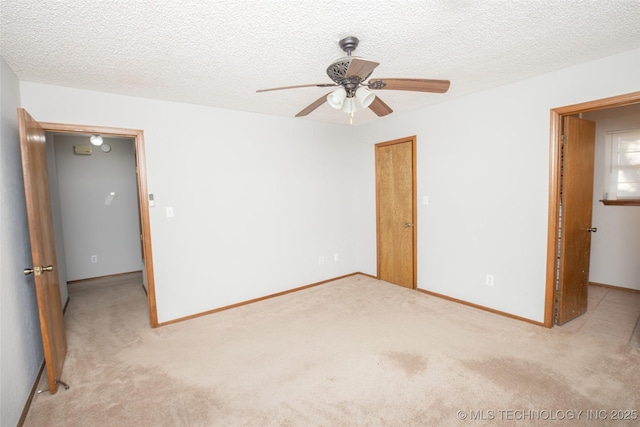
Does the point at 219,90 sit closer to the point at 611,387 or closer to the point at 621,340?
the point at 611,387

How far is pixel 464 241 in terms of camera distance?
341 centimetres

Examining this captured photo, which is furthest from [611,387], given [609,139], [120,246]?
[120,246]

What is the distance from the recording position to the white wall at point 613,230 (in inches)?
142

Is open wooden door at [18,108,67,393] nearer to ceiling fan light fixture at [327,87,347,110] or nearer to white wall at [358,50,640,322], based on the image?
→ ceiling fan light fixture at [327,87,347,110]

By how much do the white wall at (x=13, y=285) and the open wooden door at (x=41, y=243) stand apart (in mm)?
115

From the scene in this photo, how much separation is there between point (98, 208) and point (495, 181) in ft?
18.7

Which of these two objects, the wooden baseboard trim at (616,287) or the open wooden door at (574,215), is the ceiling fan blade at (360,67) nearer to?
the open wooden door at (574,215)

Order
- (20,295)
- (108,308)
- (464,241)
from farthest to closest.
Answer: (108,308)
(464,241)
(20,295)

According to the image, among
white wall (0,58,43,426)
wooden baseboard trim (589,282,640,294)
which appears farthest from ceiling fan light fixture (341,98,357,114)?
wooden baseboard trim (589,282,640,294)

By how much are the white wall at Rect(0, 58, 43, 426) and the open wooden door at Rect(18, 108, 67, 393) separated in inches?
4.5

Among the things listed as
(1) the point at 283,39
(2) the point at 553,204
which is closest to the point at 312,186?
(1) the point at 283,39

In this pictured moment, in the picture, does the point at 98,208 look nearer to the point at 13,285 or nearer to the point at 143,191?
the point at 143,191

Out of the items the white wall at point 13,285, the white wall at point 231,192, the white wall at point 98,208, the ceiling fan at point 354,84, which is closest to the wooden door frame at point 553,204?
the ceiling fan at point 354,84

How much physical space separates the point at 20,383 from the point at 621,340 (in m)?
4.47
